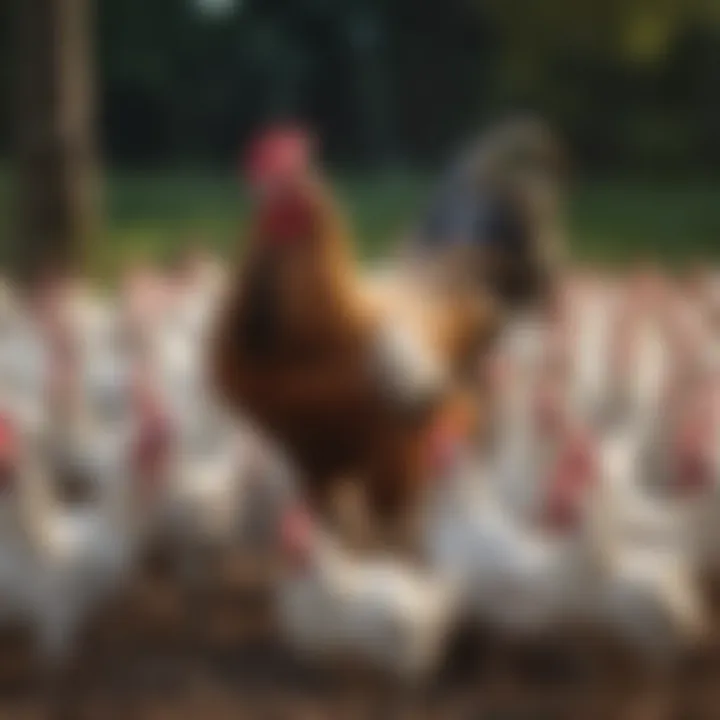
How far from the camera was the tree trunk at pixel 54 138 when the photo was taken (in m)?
2.56

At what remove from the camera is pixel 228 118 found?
259cm

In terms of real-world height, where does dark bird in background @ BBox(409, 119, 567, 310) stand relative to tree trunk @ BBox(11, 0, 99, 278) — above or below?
below

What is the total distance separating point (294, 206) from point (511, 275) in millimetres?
594

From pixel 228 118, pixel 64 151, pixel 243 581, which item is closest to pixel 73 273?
pixel 64 151

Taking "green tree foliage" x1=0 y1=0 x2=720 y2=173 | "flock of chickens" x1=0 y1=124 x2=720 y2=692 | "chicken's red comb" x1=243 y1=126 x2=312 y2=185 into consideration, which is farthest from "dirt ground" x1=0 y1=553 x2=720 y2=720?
"green tree foliage" x1=0 y1=0 x2=720 y2=173

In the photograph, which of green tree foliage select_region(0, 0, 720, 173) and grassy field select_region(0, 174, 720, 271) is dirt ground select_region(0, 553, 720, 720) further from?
green tree foliage select_region(0, 0, 720, 173)

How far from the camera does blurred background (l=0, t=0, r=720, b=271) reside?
2527mm

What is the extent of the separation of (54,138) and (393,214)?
22.2 inches

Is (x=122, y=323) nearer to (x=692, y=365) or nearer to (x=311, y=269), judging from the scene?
(x=311, y=269)

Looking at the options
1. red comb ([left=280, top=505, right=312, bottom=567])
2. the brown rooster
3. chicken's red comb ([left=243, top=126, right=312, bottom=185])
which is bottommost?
red comb ([left=280, top=505, right=312, bottom=567])

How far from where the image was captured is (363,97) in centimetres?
255

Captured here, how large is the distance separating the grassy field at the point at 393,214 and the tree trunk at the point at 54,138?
1.7 inches

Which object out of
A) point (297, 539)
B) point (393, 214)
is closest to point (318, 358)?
point (297, 539)

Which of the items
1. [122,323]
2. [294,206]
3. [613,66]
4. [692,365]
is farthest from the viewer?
→ [613,66]
